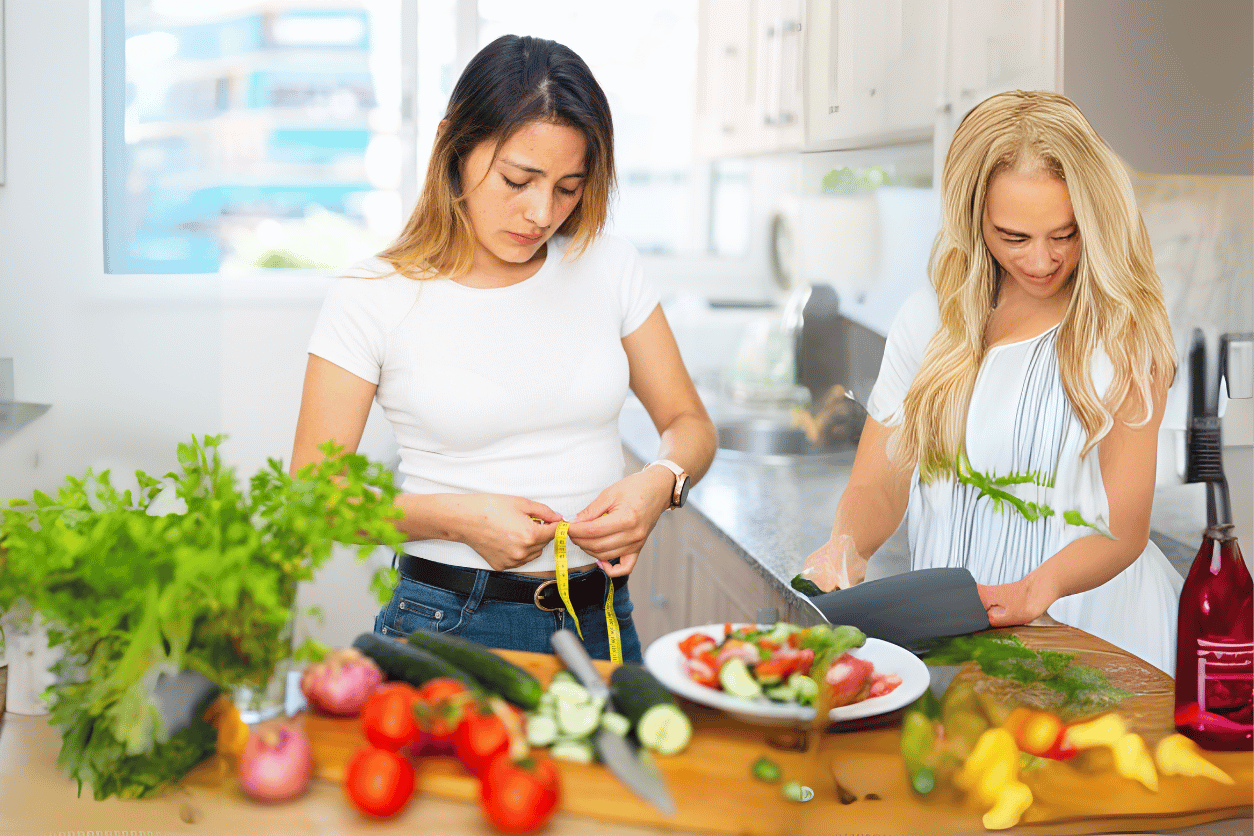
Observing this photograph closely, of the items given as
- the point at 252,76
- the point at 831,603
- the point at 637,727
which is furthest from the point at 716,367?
the point at 637,727

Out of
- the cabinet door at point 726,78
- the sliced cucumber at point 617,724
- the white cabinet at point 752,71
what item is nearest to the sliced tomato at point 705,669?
the sliced cucumber at point 617,724

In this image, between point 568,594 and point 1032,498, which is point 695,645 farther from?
point 1032,498

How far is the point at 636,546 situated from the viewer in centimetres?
109

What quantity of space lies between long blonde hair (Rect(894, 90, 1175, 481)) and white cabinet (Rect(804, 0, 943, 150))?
8cm

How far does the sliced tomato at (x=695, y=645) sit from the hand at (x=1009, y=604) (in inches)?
11.5

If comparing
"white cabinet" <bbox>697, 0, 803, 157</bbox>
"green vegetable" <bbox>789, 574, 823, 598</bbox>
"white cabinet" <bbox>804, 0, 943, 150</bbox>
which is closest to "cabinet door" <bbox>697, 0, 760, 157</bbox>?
"white cabinet" <bbox>697, 0, 803, 157</bbox>

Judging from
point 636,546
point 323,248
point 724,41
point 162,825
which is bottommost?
point 162,825

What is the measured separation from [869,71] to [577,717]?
30.1 inches

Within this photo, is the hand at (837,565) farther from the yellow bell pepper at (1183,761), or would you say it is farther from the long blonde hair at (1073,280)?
the yellow bell pepper at (1183,761)

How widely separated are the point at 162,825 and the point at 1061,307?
2.99 ft

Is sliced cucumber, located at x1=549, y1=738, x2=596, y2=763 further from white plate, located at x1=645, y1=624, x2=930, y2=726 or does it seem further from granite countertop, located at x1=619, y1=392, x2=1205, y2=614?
granite countertop, located at x1=619, y1=392, x2=1205, y2=614

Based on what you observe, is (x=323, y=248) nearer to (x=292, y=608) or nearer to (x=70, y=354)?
(x=70, y=354)

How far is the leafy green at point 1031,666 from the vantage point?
36.9 inches

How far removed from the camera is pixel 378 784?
0.73 meters
